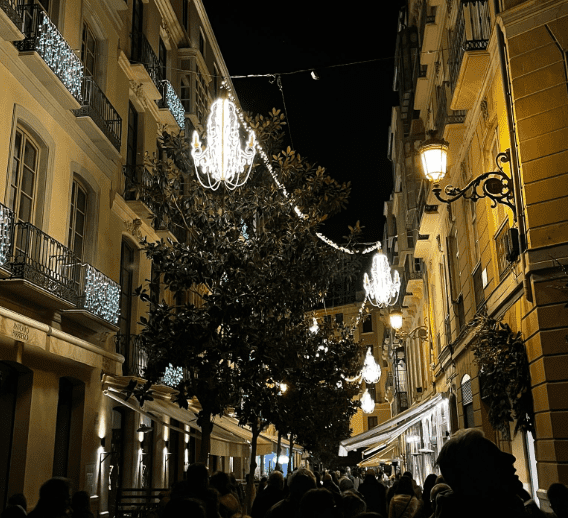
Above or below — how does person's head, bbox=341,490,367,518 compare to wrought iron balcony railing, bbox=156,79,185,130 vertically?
below

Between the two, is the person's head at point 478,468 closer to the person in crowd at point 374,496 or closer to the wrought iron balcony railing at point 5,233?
the person in crowd at point 374,496

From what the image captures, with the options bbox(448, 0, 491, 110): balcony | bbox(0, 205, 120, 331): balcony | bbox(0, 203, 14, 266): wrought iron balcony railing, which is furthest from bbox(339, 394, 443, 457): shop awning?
bbox(0, 203, 14, 266): wrought iron balcony railing

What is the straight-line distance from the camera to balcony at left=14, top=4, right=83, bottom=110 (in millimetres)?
12812

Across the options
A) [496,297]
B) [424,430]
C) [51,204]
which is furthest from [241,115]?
[424,430]

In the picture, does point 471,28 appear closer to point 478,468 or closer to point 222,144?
point 222,144

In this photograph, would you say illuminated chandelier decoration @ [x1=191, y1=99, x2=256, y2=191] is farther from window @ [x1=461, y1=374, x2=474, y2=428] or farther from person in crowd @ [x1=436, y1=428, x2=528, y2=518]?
window @ [x1=461, y1=374, x2=474, y2=428]

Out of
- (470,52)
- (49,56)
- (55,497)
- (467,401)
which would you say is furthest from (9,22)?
(467,401)

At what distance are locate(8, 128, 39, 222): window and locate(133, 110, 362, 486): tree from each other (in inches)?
104

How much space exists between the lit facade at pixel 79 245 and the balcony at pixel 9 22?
0.03 m

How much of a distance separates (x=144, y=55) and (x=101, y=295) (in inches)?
334

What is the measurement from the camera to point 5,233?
37.4ft

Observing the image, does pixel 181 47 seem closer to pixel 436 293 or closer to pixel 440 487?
pixel 436 293

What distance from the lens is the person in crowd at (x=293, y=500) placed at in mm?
5513

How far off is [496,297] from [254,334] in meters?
4.39
